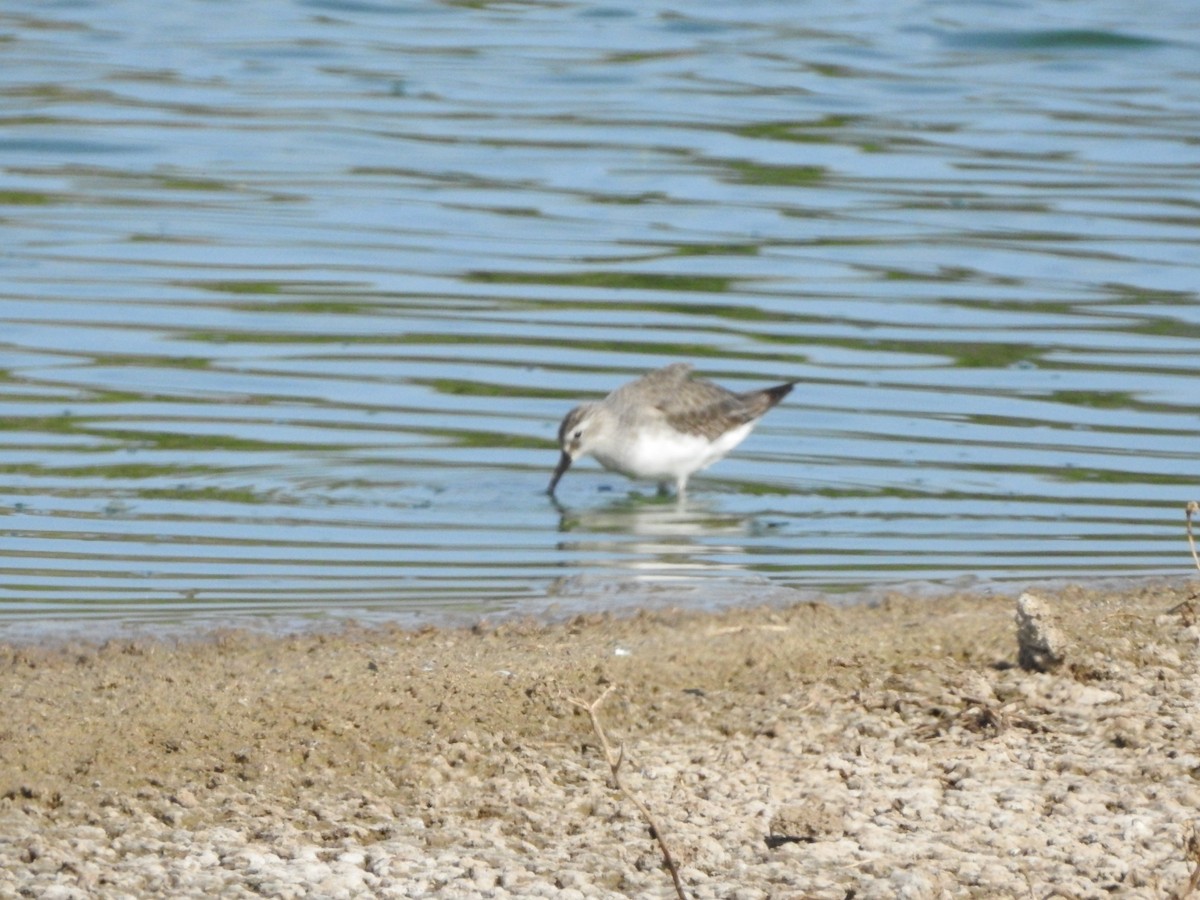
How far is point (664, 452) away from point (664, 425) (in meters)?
0.16

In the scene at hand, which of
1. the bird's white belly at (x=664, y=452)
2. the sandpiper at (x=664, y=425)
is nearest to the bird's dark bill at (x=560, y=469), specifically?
the sandpiper at (x=664, y=425)

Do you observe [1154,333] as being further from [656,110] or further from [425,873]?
[425,873]

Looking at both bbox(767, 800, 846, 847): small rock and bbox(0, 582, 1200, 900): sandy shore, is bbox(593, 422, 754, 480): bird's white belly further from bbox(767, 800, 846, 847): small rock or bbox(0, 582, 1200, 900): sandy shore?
bbox(767, 800, 846, 847): small rock

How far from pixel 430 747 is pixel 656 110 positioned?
1380 cm

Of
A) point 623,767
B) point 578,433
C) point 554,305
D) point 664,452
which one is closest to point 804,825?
point 623,767

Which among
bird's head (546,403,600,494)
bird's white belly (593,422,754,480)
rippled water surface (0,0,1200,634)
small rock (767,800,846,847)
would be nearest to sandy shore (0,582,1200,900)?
small rock (767,800,846,847)

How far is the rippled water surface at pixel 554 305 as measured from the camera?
891cm

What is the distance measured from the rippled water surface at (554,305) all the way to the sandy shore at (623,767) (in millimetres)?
1582

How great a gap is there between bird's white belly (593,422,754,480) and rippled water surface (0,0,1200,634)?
0.17 meters

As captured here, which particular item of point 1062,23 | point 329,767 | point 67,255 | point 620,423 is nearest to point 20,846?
point 329,767

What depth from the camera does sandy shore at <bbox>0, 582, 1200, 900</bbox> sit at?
4.84m

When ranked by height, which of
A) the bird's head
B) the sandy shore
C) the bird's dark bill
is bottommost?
the bird's dark bill

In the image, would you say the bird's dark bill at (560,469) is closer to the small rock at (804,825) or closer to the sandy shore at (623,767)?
the sandy shore at (623,767)

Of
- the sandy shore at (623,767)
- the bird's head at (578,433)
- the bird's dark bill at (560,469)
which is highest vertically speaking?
the sandy shore at (623,767)
